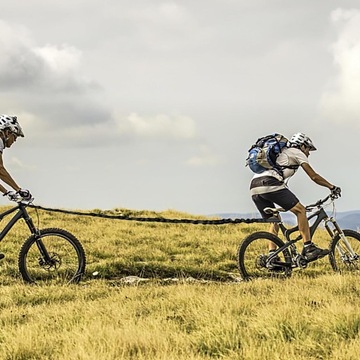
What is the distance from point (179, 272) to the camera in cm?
1258

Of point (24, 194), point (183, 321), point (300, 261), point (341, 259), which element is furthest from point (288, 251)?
point (24, 194)

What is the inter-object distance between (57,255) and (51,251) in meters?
0.16

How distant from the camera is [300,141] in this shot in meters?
9.96

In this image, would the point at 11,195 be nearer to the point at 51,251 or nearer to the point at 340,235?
the point at 51,251

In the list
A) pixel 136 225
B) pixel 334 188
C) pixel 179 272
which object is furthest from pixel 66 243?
pixel 136 225

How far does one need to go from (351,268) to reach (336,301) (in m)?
4.20

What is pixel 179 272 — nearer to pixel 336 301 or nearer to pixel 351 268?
pixel 351 268

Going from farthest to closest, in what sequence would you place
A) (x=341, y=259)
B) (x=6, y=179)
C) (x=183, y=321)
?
1. (x=341, y=259)
2. (x=6, y=179)
3. (x=183, y=321)

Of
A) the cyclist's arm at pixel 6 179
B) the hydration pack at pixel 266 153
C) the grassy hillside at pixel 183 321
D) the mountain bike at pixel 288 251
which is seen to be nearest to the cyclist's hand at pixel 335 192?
the mountain bike at pixel 288 251

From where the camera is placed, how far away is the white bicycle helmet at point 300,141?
9.97 m

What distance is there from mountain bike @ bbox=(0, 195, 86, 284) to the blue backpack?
11.7ft

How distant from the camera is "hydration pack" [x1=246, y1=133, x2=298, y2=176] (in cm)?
967

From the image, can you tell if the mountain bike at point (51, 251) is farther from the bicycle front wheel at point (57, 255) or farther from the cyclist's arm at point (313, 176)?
the cyclist's arm at point (313, 176)

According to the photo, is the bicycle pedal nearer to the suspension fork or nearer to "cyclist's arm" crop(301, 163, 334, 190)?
the suspension fork
